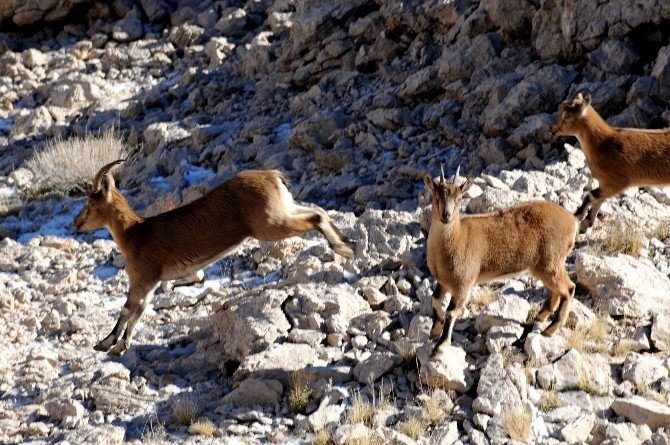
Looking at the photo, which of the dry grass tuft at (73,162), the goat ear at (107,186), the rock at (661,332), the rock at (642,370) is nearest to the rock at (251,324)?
the goat ear at (107,186)

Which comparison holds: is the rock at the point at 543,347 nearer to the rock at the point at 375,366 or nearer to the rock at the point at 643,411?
the rock at the point at 643,411

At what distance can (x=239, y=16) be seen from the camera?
1814 centimetres

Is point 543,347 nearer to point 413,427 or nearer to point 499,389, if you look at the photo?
point 499,389

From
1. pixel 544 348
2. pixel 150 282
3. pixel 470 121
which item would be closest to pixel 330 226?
pixel 150 282

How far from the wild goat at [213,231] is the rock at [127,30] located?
9793 millimetres

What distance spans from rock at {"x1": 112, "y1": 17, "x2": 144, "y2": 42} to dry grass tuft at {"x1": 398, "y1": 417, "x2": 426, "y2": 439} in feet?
44.6

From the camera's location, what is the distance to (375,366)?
7891mm

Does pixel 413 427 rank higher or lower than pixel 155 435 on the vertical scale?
lower

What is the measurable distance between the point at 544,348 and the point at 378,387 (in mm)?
1471

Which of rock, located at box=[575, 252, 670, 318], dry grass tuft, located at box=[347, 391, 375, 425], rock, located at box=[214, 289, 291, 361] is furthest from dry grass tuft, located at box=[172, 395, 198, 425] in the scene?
rock, located at box=[575, 252, 670, 318]

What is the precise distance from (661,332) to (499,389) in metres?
1.71

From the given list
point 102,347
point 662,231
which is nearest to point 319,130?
point 102,347

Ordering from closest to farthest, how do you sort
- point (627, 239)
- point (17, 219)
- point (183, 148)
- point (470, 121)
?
point (627, 239), point (470, 121), point (17, 219), point (183, 148)

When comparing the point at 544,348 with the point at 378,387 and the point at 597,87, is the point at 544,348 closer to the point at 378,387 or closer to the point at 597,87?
the point at 378,387
